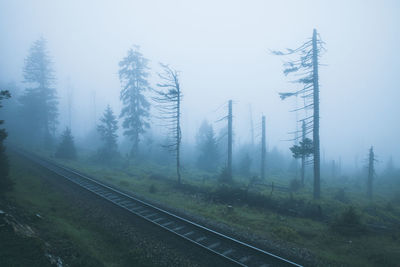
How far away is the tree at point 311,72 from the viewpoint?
1609 centimetres

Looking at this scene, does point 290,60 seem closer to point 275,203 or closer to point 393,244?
point 275,203

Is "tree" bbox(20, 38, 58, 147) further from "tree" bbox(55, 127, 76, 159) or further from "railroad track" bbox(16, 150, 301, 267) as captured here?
"railroad track" bbox(16, 150, 301, 267)

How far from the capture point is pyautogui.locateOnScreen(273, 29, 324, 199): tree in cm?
1609

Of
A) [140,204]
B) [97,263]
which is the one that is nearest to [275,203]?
[140,204]

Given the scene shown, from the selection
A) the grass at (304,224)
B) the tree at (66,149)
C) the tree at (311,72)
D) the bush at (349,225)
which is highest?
the tree at (311,72)

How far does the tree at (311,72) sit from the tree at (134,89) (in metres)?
23.3

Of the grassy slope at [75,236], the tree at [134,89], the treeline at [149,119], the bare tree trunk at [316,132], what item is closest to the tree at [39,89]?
the treeline at [149,119]

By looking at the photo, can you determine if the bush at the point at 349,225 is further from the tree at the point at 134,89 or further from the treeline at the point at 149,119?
the tree at the point at 134,89

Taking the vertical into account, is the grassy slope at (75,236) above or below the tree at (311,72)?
below

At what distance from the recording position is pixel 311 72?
1656cm

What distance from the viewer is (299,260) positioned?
7320mm

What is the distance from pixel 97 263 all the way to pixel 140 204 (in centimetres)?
584

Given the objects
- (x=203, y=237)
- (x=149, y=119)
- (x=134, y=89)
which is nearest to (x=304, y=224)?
(x=203, y=237)

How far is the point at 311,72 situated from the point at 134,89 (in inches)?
1055
